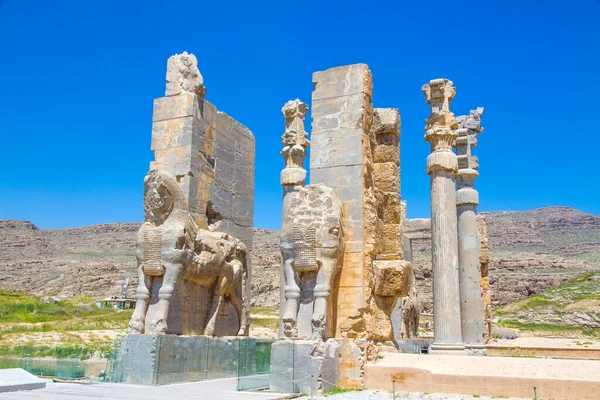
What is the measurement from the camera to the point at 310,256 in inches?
335

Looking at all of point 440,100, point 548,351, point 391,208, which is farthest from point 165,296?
point 548,351

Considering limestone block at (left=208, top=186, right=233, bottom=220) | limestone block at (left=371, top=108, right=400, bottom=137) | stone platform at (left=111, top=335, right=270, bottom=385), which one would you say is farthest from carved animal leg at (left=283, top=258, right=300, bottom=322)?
limestone block at (left=208, top=186, right=233, bottom=220)

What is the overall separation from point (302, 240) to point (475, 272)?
6894 mm

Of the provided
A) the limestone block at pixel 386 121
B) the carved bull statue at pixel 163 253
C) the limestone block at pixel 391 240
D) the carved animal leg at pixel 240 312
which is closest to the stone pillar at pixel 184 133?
the carved bull statue at pixel 163 253

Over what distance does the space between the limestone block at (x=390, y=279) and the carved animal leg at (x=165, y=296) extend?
3285 mm

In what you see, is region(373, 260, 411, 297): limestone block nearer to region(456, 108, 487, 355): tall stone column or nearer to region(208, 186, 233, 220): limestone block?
region(456, 108, 487, 355): tall stone column

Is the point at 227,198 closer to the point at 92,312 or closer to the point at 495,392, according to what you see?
the point at 495,392

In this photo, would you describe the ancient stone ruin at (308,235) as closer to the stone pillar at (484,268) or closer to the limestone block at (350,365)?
the limestone block at (350,365)

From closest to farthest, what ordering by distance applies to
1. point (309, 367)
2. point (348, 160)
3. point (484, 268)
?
point (309, 367), point (348, 160), point (484, 268)

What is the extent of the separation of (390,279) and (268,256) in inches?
1724

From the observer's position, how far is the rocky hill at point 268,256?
47.2 meters

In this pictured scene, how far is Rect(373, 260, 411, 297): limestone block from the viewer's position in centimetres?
935

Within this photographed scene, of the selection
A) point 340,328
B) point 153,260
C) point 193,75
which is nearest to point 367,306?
point 340,328

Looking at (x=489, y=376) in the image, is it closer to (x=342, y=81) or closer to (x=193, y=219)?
(x=342, y=81)
